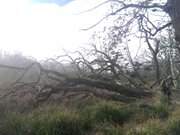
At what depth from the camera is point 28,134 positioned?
326 inches

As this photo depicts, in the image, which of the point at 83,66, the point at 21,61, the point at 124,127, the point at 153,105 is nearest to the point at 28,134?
the point at 124,127

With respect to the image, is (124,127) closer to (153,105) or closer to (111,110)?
(111,110)

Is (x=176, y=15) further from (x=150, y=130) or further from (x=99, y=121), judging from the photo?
(x=150, y=130)

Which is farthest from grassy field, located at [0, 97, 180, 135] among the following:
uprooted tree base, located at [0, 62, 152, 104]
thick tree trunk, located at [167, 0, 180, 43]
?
thick tree trunk, located at [167, 0, 180, 43]

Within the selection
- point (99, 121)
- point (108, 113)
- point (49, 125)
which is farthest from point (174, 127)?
point (49, 125)

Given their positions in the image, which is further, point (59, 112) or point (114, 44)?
point (114, 44)

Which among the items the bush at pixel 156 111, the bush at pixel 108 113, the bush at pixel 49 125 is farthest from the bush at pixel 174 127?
the bush at pixel 49 125

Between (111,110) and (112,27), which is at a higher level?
(112,27)

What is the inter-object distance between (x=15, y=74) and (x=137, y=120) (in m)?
9.58

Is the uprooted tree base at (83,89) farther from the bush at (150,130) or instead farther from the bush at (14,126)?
the bush at (150,130)

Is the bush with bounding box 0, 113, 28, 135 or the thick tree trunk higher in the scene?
the thick tree trunk

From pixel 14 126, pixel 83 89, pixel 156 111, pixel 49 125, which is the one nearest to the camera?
pixel 49 125

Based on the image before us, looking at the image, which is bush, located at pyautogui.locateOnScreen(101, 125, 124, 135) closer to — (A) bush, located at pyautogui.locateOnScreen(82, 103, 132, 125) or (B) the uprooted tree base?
(A) bush, located at pyautogui.locateOnScreen(82, 103, 132, 125)

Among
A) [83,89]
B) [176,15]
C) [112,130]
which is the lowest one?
[112,130]
